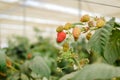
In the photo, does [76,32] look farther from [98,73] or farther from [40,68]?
[40,68]

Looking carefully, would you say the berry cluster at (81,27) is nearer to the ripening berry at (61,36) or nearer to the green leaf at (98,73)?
the ripening berry at (61,36)

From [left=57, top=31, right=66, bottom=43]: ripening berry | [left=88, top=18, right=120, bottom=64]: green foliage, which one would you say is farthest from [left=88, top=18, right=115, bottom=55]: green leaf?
[left=57, top=31, right=66, bottom=43]: ripening berry

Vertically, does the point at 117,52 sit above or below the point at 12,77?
above

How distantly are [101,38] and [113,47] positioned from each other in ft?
0.29

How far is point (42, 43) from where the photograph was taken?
3.26 meters

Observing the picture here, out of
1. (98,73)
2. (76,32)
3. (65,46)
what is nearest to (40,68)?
(65,46)

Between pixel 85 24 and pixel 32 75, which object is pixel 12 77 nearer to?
pixel 32 75

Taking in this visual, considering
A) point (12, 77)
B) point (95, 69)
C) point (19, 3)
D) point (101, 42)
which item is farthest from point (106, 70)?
point (19, 3)

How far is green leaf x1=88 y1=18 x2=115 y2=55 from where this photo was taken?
0.77 metres

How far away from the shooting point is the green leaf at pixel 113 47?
0.82 metres

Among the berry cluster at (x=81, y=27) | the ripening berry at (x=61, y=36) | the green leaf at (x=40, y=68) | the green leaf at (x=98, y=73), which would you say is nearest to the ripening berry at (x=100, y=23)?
the berry cluster at (x=81, y=27)

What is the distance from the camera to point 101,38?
78 cm

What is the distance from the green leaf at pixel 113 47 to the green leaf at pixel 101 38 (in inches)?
2.1

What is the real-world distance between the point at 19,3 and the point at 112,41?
4.56 meters
